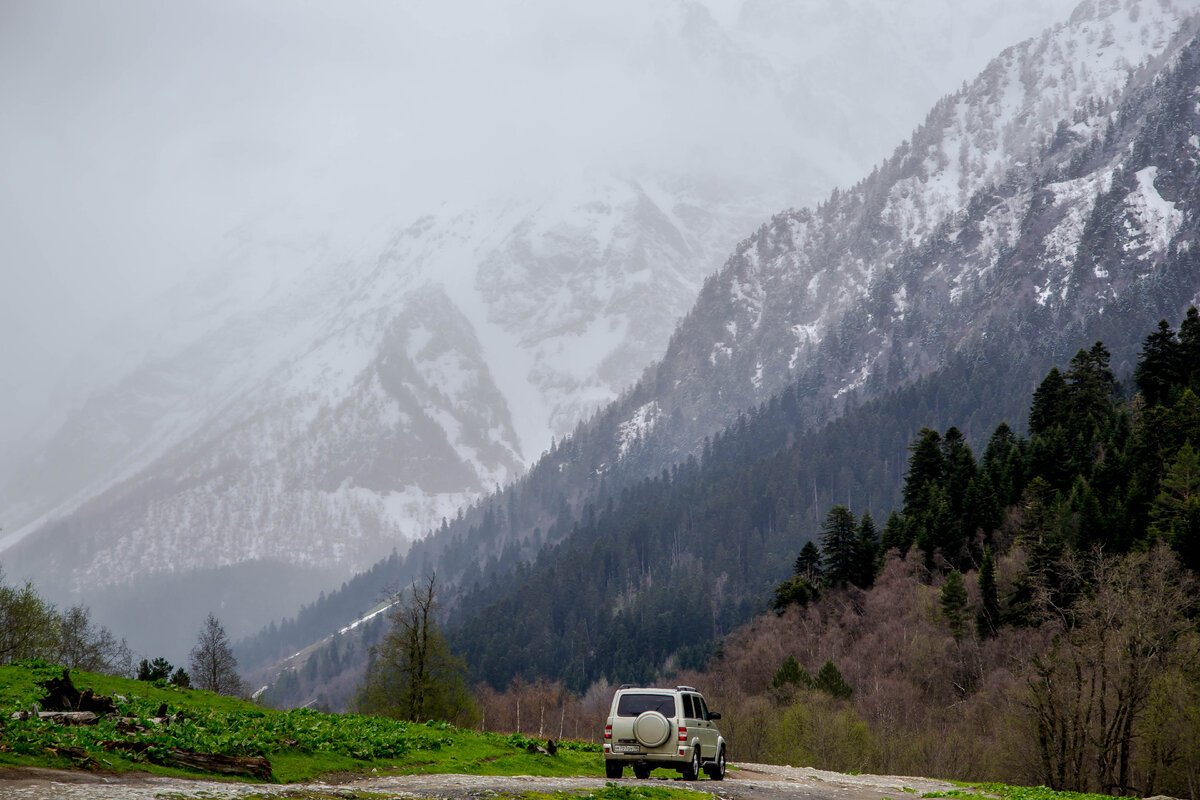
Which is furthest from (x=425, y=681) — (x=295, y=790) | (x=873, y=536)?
(x=873, y=536)

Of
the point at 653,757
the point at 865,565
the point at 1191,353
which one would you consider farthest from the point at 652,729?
the point at 1191,353

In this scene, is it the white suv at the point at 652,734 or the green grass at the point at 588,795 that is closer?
the green grass at the point at 588,795

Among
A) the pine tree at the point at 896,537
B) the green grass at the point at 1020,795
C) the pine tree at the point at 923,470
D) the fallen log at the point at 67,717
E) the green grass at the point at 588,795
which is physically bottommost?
the green grass at the point at 1020,795

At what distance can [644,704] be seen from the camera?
3444cm

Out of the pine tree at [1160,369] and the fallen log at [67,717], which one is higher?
the pine tree at [1160,369]

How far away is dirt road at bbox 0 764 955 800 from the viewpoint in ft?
67.1

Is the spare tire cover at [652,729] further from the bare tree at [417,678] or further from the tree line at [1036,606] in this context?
the bare tree at [417,678]

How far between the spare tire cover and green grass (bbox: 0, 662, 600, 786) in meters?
3.56

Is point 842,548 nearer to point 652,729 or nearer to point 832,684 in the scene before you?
point 832,684

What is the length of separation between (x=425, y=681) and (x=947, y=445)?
88.2m

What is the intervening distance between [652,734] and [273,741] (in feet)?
40.2

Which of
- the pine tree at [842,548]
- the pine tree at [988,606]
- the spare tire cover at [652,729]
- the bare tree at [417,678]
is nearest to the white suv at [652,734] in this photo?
the spare tire cover at [652,729]

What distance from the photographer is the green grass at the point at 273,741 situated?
79.6ft

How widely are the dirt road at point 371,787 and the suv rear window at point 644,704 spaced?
2209 millimetres
